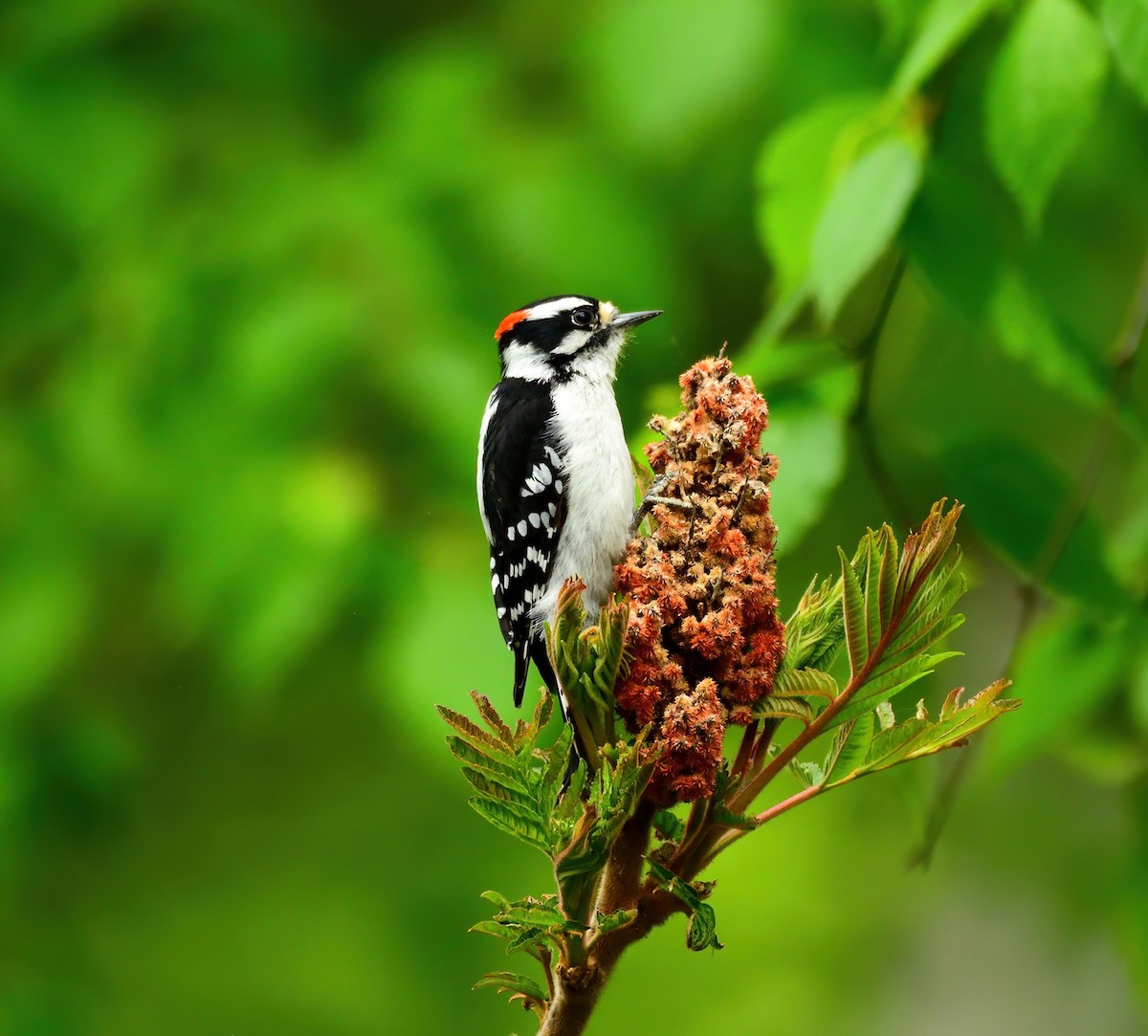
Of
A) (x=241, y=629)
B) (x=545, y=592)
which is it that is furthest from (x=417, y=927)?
(x=545, y=592)

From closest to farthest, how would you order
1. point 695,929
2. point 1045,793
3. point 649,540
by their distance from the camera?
1. point 695,929
2. point 649,540
3. point 1045,793

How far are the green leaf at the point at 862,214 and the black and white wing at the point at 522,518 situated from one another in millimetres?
521

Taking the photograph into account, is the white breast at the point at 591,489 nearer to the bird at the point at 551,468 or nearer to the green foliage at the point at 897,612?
the bird at the point at 551,468

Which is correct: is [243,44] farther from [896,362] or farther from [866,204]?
[866,204]

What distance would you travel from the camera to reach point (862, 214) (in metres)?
1.86

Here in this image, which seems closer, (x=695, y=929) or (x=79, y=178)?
(x=695, y=929)

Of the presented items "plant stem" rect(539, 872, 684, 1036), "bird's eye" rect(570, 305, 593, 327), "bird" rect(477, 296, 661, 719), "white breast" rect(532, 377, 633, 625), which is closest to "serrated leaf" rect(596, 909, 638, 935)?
"plant stem" rect(539, 872, 684, 1036)

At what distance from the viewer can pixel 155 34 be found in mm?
4117

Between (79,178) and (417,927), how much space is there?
2.47 m

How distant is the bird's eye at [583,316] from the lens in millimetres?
2314

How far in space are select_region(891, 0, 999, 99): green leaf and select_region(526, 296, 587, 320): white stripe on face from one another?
0.62 m

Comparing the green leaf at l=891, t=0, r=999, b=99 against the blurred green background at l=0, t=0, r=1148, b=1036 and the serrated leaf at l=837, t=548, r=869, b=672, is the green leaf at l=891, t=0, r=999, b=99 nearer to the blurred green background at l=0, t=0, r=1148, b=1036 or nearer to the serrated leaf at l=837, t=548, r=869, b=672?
the blurred green background at l=0, t=0, r=1148, b=1036

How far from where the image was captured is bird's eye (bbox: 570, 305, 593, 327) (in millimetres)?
2314

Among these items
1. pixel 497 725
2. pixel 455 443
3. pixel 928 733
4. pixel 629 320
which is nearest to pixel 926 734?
pixel 928 733
